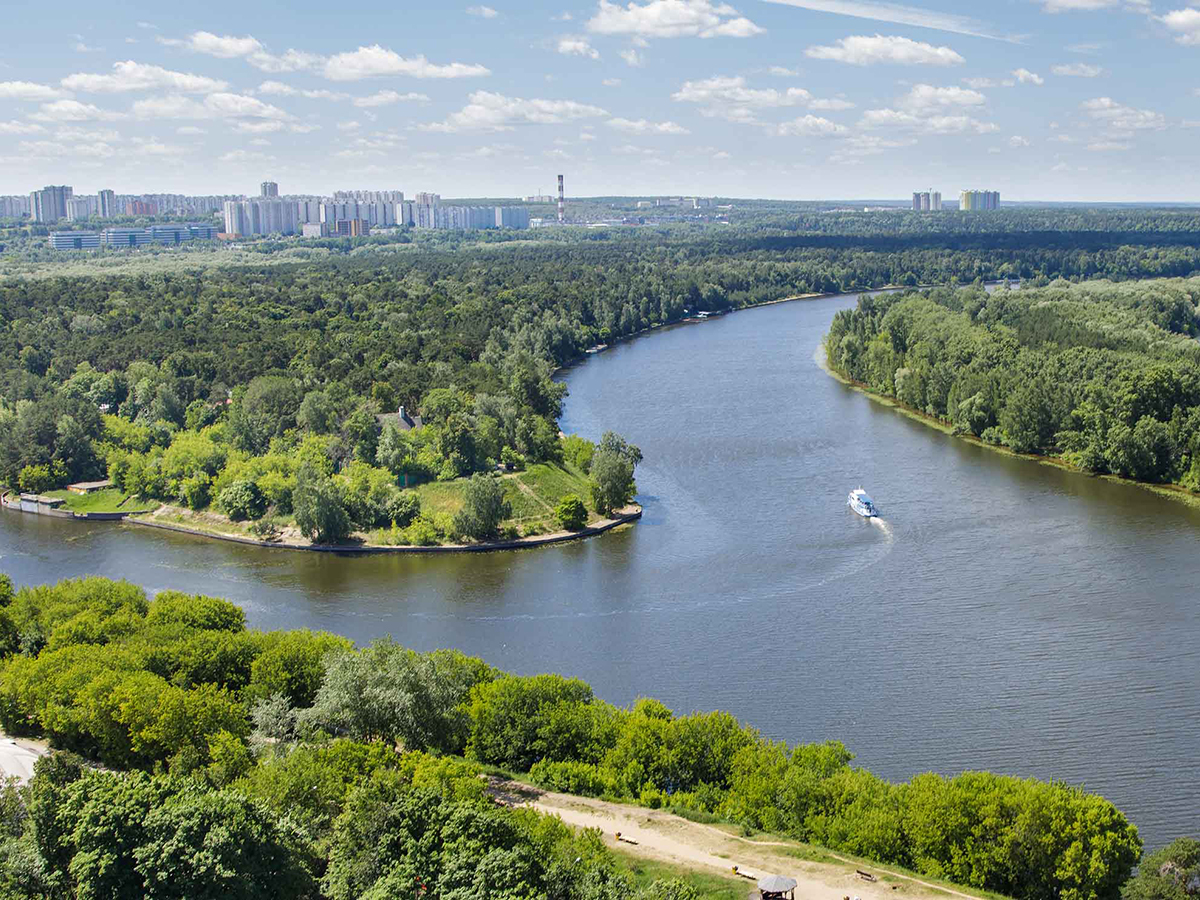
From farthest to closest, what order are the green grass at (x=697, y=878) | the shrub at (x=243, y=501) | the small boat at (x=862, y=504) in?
the shrub at (x=243, y=501)
the small boat at (x=862, y=504)
the green grass at (x=697, y=878)

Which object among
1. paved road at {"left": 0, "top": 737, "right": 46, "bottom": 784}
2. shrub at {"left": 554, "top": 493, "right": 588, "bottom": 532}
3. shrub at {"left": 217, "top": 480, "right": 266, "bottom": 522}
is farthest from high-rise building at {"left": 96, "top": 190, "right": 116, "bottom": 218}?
paved road at {"left": 0, "top": 737, "right": 46, "bottom": 784}

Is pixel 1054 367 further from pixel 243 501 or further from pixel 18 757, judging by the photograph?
pixel 18 757

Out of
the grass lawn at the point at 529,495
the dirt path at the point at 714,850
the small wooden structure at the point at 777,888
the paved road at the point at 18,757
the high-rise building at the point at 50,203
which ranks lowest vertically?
the paved road at the point at 18,757

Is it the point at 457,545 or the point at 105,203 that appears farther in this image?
the point at 105,203

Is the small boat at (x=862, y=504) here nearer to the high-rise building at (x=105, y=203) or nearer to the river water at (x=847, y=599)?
the river water at (x=847, y=599)

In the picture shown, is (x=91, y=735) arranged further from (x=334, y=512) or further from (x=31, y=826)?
(x=334, y=512)

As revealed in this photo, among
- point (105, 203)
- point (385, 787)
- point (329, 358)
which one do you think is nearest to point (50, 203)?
point (105, 203)

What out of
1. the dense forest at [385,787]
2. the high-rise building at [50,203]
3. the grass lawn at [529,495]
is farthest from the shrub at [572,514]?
the high-rise building at [50,203]
